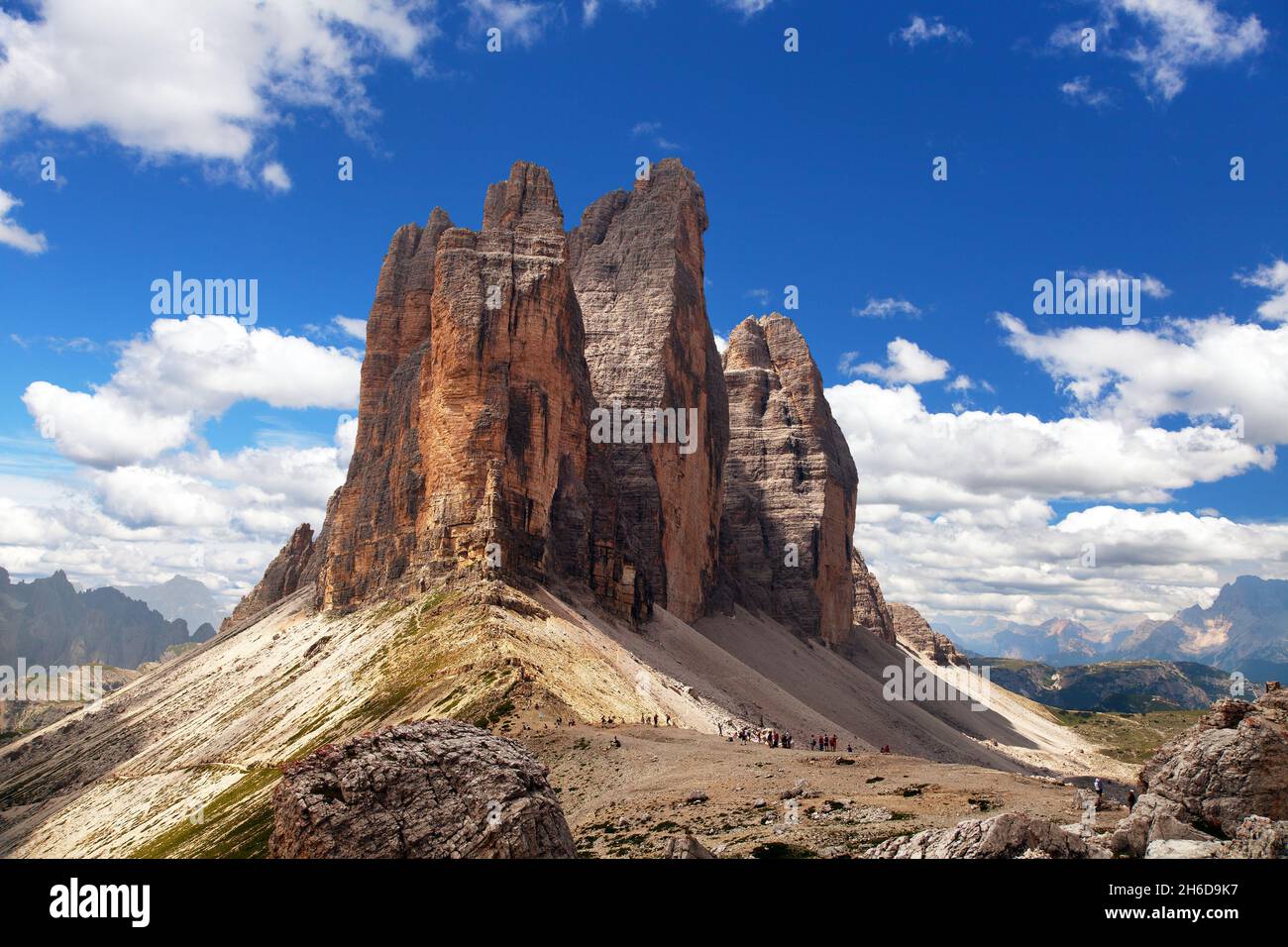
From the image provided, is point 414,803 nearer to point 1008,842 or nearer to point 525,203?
point 1008,842

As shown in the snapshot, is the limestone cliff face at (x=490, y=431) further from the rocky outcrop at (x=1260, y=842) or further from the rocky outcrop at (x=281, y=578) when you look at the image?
the rocky outcrop at (x=1260, y=842)

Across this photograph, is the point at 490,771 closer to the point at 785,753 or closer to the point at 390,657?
the point at 785,753

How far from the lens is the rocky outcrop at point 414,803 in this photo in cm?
2123

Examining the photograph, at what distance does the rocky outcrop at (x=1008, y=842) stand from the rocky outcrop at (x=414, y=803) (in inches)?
353

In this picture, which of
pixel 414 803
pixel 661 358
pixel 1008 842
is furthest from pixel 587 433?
pixel 1008 842

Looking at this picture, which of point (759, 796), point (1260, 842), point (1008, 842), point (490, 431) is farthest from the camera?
point (490, 431)

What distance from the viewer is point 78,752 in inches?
3784

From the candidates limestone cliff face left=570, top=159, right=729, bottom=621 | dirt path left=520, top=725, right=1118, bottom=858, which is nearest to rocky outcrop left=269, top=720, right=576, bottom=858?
dirt path left=520, top=725, right=1118, bottom=858

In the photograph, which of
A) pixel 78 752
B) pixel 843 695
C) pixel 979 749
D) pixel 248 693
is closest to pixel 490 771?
pixel 248 693

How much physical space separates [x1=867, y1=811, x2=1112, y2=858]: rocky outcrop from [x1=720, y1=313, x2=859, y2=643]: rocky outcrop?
445 ft

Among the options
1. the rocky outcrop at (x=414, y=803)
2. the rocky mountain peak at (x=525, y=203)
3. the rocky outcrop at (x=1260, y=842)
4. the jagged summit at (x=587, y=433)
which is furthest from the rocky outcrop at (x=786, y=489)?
the rocky outcrop at (x=1260, y=842)

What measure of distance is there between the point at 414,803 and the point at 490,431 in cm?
6357

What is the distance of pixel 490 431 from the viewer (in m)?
83.9
